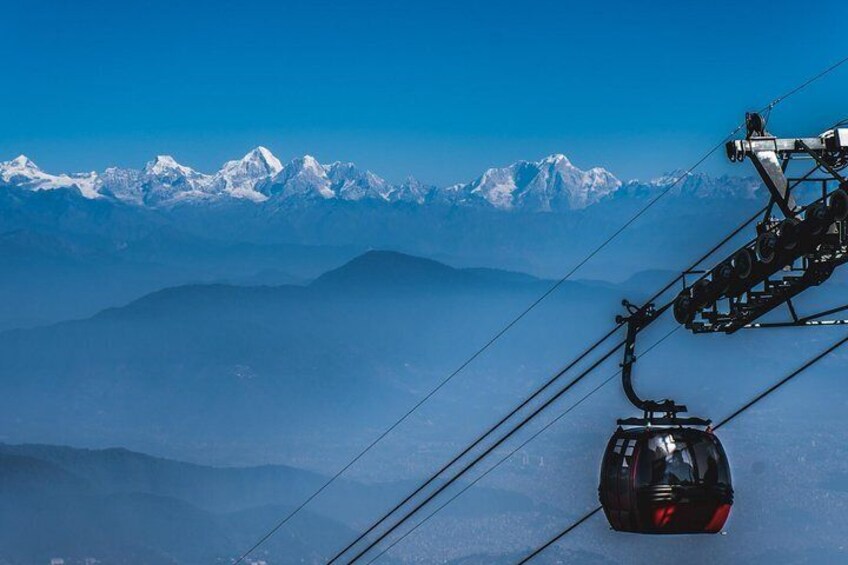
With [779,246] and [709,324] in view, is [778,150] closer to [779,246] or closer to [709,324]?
[779,246]

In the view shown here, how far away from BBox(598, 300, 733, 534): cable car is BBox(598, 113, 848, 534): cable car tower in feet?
0.05

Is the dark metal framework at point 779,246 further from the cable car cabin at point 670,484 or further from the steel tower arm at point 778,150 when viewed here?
the cable car cabin at point 670,484

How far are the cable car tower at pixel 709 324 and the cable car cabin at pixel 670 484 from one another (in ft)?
0.05

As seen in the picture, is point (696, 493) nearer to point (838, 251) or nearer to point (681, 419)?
point (681, 419)

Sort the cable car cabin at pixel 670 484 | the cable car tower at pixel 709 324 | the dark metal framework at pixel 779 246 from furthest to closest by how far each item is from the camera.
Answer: the cable car cabin at pixel 670 484 < the cable car tower at pixel 709 324 < the dark metal framework at pixel 779 246

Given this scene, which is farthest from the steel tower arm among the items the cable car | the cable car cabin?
the cable car cabin

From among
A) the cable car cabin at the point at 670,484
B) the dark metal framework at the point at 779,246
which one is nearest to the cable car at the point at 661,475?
the cable car cabin at the point at 670,484

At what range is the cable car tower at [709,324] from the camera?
1667 cm

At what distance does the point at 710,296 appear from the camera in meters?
18.1

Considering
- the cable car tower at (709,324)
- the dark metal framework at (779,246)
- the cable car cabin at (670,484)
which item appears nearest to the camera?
the dark metal framework at (779,246)

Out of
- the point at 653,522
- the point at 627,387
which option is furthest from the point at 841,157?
the point at 653,522

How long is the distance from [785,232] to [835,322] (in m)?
1.71

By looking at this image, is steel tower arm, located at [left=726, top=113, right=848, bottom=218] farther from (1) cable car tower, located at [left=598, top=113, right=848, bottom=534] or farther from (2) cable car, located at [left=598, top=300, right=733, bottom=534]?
(2) cable car, located at [left=598, top=300, right=733, bottom=534]

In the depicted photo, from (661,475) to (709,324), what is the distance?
2406 millimetres
